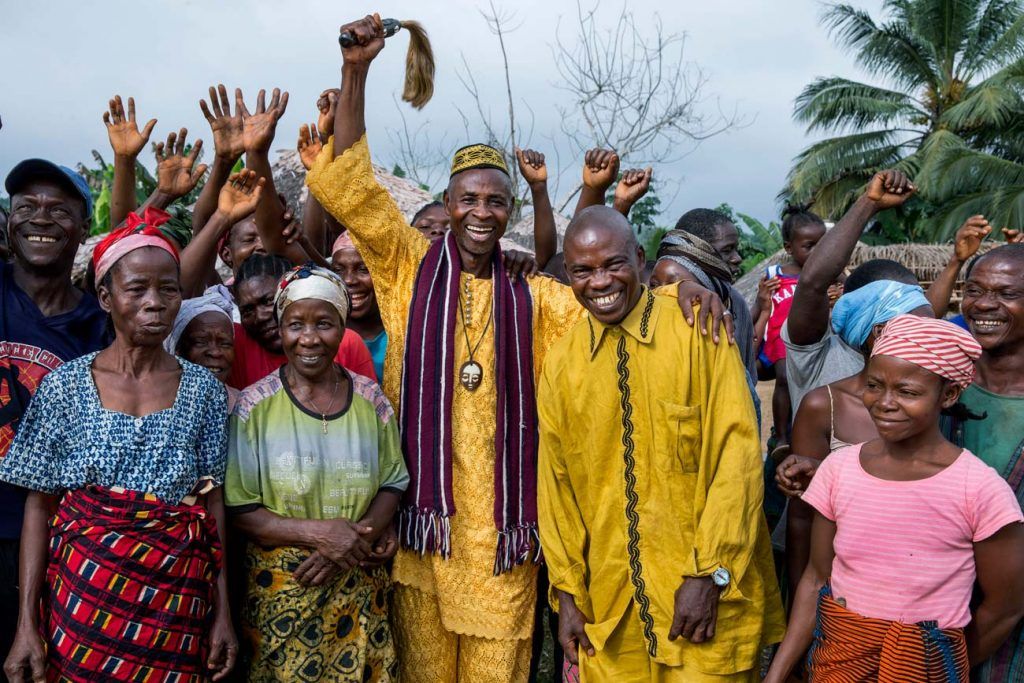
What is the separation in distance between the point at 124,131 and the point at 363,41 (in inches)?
52.2

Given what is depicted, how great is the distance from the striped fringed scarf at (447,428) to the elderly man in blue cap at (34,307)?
119 cm

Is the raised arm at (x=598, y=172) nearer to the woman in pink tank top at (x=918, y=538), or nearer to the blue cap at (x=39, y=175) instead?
the woman in pink tank top at (x=918, y=538)

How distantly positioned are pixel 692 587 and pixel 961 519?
31.5 inches

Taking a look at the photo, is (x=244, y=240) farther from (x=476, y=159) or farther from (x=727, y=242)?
(x=727, y=242)

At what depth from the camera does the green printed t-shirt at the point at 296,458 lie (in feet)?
9.91

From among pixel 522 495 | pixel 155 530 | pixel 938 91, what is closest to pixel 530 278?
pixel 522 495

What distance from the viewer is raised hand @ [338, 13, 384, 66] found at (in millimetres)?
3357

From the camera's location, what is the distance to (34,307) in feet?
10.3

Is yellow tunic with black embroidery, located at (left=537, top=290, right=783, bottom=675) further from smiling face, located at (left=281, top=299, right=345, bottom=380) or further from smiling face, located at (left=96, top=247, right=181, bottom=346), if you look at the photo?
smiling face, located at (left=96, top=247, right=181, bottom=346)

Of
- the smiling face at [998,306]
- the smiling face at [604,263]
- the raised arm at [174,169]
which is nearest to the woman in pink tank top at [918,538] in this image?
the smiling face at [998,306]

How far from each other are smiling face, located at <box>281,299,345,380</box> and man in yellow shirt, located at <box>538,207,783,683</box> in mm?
803

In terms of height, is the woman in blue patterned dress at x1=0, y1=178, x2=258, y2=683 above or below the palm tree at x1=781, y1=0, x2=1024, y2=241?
below

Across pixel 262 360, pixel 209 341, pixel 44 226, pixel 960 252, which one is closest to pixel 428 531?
pixel 262 360

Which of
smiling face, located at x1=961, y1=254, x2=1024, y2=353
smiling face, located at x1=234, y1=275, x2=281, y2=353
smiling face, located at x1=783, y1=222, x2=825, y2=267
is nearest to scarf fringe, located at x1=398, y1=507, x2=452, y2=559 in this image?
smiling face, located at x1=234, y1=275, x2=281, y2=353
